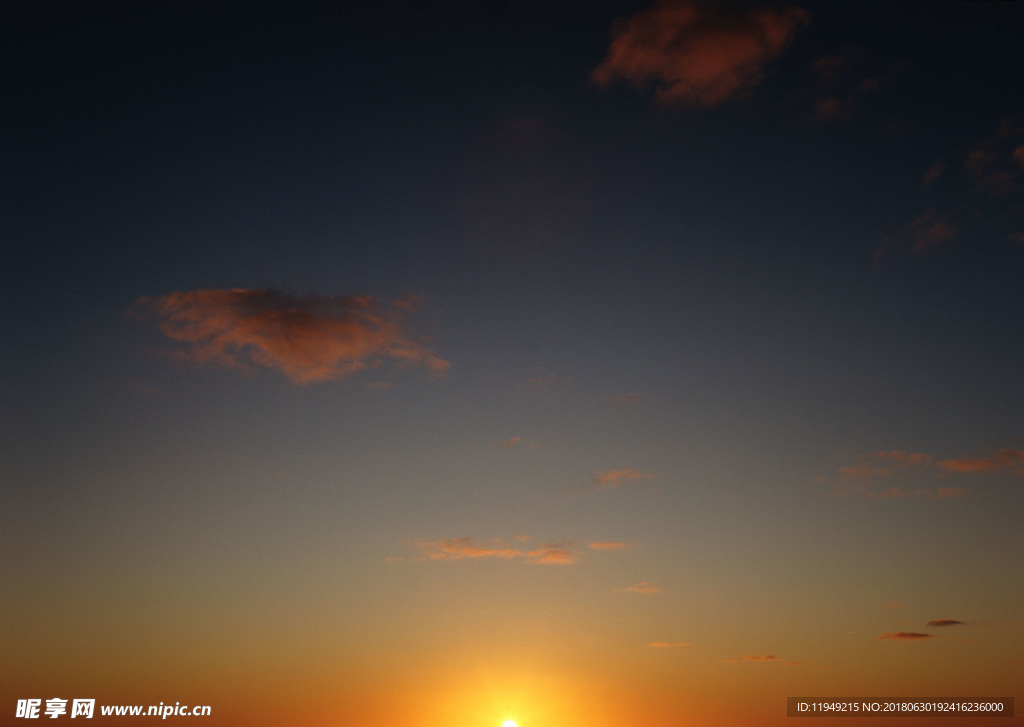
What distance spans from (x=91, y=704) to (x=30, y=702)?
7083 millimetres

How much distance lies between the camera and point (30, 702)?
3019 inches

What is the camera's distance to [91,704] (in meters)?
77.3
